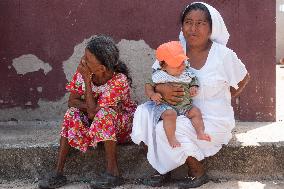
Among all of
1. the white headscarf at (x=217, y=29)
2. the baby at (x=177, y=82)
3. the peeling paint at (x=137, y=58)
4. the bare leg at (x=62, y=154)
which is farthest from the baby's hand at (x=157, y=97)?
the peeling paint at (x=137, y=58)

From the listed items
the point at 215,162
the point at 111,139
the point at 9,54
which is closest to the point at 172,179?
the point at 215,162

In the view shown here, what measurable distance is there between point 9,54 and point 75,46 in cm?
67

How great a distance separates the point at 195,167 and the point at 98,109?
831mm

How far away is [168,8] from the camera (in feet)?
15.8

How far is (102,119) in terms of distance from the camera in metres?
3.63

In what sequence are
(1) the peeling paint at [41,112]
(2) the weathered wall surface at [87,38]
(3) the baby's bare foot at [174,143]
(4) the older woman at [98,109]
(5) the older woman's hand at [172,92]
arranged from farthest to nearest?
(1) the peeling paint at [41,112] → (2) the weathered wall surface at [87,38] → (4) the older woman at [98,109] → (5) the older woman's hand at [172,92] → (3) the baby's bare foot at [174,143]

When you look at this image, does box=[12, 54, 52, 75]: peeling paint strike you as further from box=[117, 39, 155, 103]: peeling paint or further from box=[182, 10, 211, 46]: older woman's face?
box=[182, 10, 211, 46]: older woman's face

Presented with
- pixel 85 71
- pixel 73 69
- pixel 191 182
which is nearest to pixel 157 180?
pixel 191 182

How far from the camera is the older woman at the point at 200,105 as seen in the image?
353 centimetres

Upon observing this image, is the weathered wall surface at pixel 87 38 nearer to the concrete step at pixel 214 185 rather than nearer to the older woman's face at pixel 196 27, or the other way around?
the older woman's face at pixel 196 27

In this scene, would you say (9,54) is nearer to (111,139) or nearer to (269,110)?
(111,139)

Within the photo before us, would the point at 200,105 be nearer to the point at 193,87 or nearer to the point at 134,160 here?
the point at 193,87

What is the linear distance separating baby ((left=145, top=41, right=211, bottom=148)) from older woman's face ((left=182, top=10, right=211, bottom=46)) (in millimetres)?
231

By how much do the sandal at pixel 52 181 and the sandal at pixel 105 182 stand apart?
0.84ft
